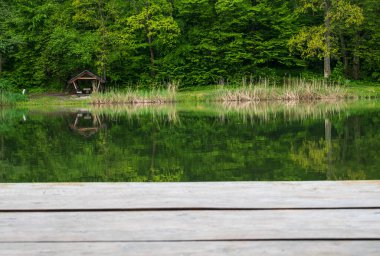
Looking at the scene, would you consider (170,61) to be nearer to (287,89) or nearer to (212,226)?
(287,89)

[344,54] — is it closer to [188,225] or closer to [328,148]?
[328,148]

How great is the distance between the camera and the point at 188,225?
206cm

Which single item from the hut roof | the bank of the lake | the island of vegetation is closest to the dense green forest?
the island of vegetation

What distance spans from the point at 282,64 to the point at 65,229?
29884 mm

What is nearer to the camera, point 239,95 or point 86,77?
point 239,95

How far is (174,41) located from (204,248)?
88.1 feet

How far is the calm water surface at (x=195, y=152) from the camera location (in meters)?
5.07

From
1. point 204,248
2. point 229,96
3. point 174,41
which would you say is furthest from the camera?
point 174,41

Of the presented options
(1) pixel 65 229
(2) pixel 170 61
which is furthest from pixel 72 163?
(2) pixel 170 61

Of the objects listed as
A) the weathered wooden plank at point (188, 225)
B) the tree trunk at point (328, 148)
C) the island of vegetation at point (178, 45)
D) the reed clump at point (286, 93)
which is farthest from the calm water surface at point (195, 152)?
the island of vegetation at point (178, 45)

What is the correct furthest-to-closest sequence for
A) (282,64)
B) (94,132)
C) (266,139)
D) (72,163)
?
(282,64) → (94,132) → (266,139) → (72,163)

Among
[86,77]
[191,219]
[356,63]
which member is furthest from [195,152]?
[356,63]

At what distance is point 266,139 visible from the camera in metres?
8.07

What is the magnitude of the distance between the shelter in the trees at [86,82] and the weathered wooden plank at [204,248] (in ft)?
76.9
